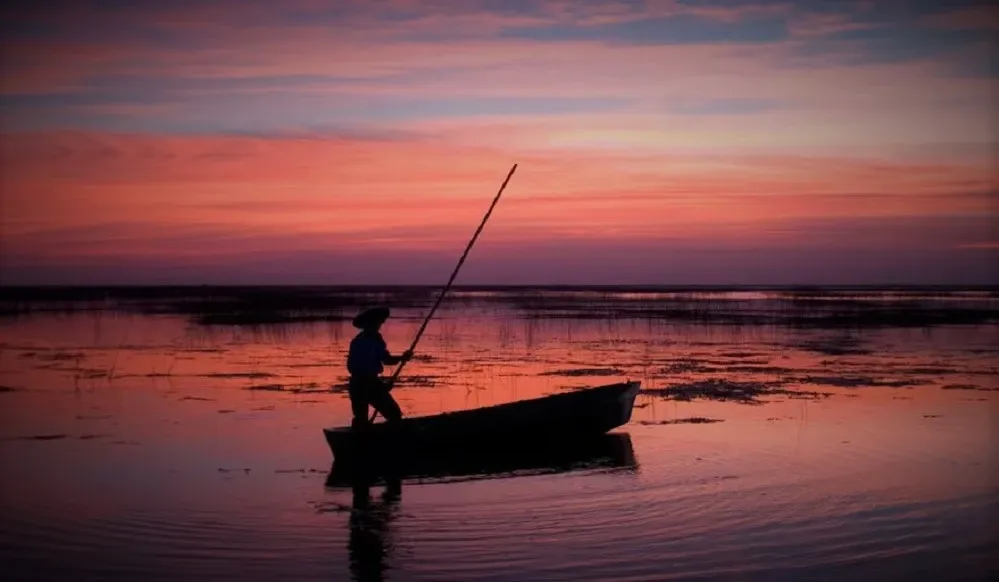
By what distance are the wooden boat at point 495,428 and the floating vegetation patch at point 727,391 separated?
3575 millimetres

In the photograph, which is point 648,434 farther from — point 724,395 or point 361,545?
point 361,545

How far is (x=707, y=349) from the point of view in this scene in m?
28.1

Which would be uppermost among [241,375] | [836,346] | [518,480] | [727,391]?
[836,346]

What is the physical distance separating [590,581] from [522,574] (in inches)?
20.1

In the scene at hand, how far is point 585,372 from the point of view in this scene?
2198 centimetres

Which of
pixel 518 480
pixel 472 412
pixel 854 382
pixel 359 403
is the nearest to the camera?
pixel 518 480

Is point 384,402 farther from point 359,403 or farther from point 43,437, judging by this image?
point 43,437

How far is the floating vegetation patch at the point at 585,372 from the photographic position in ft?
70.6

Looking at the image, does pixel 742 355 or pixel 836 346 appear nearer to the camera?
pixel 742 355

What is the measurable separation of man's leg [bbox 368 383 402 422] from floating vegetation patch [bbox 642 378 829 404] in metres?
6.43

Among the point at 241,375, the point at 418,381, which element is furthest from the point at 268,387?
the point at 418,381

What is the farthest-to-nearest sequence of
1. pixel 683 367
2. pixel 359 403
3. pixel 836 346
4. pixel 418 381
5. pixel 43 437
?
1. pixel 836 346
2. pixel 683 367
3. pixel 418 381
4. pixel 43 437
5. pixel 359 403

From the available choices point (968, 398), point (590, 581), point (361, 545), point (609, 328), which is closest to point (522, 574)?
point (590, 581)

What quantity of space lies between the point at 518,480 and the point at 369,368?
7.33 feet
